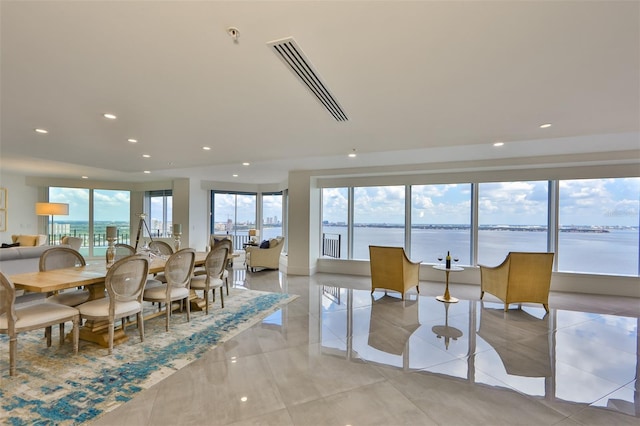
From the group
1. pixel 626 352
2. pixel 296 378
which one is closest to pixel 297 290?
pixel 296 378

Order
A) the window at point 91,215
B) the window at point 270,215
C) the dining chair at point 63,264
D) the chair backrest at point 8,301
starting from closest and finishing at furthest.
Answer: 1. the chair backrest at point 8,301
2. the dining chair at point 63,264
3. the window at point 91,215
4. the window at point 270,215

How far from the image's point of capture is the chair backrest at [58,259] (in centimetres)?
330

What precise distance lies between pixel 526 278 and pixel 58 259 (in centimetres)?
656

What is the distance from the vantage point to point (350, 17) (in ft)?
4.89

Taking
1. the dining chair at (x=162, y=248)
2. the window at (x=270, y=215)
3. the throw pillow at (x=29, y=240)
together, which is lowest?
the throw pillow at (x=29, y=240)

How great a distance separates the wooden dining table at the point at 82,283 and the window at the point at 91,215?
7.33 metres

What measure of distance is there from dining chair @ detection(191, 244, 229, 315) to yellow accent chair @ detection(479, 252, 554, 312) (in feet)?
14.3

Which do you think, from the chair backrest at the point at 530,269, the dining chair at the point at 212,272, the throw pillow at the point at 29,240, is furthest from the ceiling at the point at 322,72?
the throw pillow at the point at 29,240

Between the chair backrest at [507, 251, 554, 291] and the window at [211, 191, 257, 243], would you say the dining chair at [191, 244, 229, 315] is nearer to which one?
the chair backrest at [507, 251, 554, 291]

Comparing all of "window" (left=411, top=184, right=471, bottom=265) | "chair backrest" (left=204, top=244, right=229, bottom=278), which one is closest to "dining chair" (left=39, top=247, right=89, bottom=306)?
"chair backrest" (left=204, top=244, right=229, bottom=278)

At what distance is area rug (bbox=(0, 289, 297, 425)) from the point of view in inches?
76.8

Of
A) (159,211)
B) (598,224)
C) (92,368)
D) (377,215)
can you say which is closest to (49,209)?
(159,211)

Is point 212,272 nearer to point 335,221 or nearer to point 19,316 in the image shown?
point 19,316

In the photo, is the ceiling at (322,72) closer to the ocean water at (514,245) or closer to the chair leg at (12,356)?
Result: the chair leg at (12,356)
